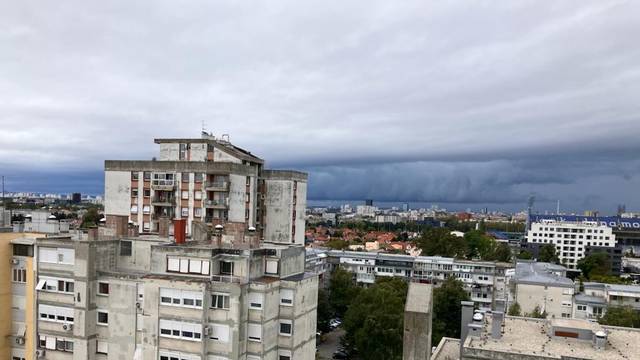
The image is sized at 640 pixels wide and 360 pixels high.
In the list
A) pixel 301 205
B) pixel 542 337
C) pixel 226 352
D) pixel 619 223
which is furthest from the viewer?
pixel 619 223

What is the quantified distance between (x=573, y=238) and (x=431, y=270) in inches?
3006

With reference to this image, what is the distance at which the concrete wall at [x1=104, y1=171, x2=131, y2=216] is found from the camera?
5284cm

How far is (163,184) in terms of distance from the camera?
2030 inches

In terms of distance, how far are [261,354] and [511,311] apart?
38.6 metres

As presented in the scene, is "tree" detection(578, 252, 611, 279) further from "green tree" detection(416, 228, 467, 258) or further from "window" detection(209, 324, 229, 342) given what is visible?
"window" detection(209, 324, 229, 342)

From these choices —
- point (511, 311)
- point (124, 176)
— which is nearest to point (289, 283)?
point (124, 176)

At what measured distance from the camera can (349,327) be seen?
53.8m

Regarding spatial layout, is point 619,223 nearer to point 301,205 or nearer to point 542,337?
point 301,205

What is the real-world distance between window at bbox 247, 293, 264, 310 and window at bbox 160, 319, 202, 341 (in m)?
2.91

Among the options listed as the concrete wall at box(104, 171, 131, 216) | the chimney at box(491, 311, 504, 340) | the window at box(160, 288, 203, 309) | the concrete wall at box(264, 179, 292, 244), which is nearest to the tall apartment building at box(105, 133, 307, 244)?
the concrete wall at box(104, 171, 131, 216)

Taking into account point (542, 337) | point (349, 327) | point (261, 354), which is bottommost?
point (349, 327)

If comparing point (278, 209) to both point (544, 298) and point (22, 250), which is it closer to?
point (22, 250)

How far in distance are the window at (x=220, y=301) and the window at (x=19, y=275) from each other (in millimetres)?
15239

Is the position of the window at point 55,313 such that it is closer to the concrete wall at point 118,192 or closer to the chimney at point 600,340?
the concrete wall at point 118,192
